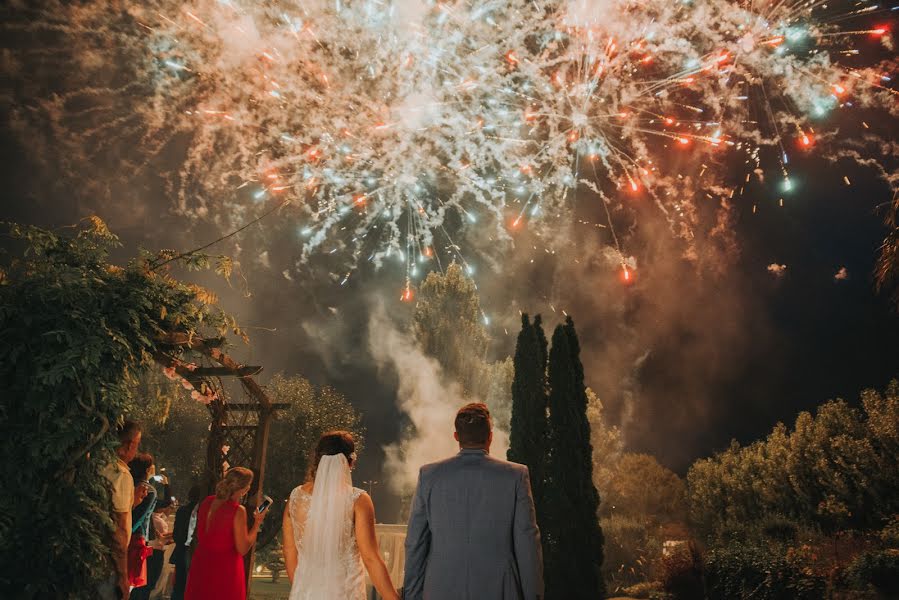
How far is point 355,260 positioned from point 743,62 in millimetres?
43632

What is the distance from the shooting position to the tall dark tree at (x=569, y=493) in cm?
1354

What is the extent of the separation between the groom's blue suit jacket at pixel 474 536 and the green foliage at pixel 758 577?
9.76 meters

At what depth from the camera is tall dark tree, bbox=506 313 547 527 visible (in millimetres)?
15367

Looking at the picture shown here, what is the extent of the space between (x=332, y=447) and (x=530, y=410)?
40.7 ft

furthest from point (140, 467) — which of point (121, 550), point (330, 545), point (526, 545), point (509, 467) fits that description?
point (526, 545)

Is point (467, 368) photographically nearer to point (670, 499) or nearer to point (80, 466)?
point (670, 499)

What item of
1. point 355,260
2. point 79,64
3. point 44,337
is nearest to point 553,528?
point 44,337

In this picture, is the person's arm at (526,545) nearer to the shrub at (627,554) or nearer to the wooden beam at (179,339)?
the wooden beam at (179,339)

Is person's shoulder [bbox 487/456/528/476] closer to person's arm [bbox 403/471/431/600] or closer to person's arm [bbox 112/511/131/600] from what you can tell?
person's arm [bbox 403/471/431/600]

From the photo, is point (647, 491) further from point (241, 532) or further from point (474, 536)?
point (474, 536)

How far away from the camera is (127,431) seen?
519cm

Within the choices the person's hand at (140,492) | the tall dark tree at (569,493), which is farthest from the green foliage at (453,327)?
the person's hand at (140,492)

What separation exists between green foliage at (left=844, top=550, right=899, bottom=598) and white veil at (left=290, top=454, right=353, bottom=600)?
9.47m

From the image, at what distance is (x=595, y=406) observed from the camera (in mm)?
40344
